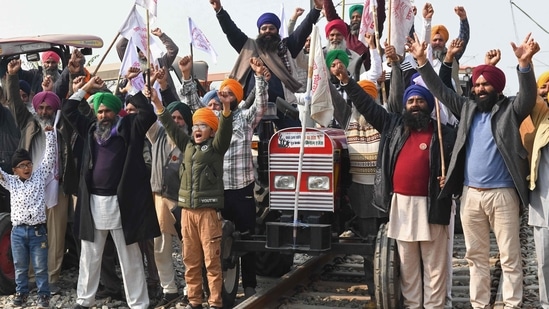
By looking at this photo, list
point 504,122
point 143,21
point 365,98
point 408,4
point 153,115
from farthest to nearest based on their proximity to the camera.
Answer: point 143,21 < point 408,4 < point 153,115 < point 365,98 < point 504,122

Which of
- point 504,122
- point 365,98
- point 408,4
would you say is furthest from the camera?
point 408,4

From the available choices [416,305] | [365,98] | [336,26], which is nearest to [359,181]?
[365,98]

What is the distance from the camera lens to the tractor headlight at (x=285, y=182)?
22.4 ft

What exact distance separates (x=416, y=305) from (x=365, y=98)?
1865 millimetres

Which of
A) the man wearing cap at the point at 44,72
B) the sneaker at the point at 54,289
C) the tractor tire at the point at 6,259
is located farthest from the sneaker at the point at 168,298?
the man wearing cap at the point at 44,72

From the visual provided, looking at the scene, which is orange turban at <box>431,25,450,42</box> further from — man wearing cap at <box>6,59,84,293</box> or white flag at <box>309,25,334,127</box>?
man wearing cap at <box>6,59,84,293</box>

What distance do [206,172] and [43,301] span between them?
7.77 feet

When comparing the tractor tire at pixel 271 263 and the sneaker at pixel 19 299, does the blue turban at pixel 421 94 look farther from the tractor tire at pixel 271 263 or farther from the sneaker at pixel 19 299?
the sneaker at pixel 19 299

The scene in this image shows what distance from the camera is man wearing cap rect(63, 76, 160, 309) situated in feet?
23.4

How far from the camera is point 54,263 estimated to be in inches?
320

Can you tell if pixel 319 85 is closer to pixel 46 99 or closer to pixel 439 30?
pixel 46 99

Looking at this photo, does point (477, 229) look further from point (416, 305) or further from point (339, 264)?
point (339, 264)

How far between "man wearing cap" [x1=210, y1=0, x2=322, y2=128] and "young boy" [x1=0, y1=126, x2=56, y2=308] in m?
2.52

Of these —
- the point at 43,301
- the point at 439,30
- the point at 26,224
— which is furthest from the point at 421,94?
the point at 43,301
